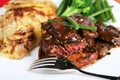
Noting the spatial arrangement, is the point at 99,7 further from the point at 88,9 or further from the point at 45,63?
the point at 45,63

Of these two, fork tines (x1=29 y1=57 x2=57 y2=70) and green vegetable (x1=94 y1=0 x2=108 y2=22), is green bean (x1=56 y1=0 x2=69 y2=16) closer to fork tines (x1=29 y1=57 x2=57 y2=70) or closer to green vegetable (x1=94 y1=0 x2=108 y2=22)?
green vegetable (x1=94 y1=0 x2=108 y2=22)

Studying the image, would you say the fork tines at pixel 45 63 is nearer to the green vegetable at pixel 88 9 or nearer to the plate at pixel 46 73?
the plate at pixel 46 73

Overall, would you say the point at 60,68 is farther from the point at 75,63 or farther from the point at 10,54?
the point at 10,54

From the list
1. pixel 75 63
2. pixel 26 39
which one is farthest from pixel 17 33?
pixel 75 63

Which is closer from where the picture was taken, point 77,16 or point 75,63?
point 75,63

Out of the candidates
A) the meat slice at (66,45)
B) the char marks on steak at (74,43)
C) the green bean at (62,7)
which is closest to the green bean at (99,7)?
the green bean at (62,7)

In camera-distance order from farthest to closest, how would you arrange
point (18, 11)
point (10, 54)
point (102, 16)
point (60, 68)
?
point (102, 16)
point (18, 11)
point (10, 54)
point (60, 68)

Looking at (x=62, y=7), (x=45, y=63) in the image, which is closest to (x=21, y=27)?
(x=45, y=63)
